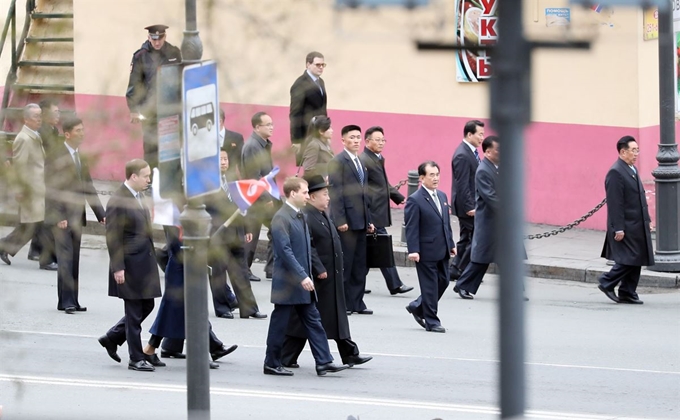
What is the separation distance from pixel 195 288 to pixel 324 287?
359 centimetres

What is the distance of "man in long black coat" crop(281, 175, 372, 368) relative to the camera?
11383 millimetres

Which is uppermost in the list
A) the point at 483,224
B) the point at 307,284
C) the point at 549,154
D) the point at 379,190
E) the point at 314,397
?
the point at 549,154

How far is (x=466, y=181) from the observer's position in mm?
15602

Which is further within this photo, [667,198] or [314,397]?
[667,198]

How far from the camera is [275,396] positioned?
414 inches

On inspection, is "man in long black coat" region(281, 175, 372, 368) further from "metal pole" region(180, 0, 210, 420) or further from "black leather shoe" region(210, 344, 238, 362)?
"metal pole" region(180, 0, 210, 420)

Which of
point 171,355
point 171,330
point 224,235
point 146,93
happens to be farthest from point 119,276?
point 146,93

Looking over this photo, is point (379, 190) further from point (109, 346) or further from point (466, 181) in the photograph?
point (109, 346)

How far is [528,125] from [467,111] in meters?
14.6

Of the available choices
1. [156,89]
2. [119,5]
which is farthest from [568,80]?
[156,89]

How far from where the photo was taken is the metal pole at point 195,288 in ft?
20.5

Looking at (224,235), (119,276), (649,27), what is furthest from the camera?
(649,27)

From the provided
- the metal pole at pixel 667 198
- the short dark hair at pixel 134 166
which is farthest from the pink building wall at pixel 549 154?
the short dark hair at pixel 134 166

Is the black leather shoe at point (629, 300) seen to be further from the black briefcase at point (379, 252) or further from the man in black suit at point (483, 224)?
the black briefcase at point (379, 252)
